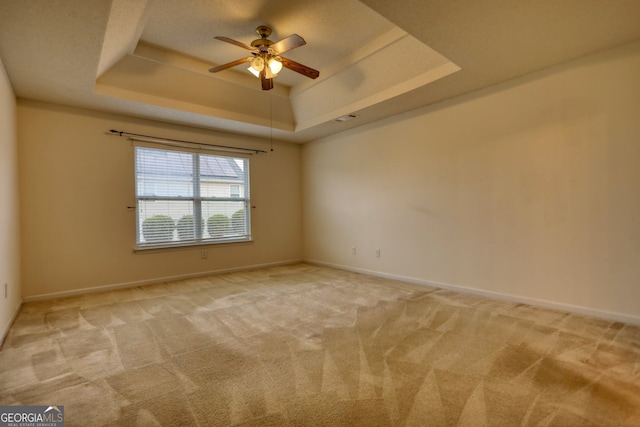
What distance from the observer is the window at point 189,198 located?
4336 millimetres

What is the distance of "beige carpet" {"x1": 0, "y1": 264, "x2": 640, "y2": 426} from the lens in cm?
154

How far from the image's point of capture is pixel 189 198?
4668mm

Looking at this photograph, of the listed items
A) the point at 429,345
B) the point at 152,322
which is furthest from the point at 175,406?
the point at 429,345

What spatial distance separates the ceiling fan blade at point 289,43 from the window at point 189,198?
258cm

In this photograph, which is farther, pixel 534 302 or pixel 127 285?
pixel 127 285

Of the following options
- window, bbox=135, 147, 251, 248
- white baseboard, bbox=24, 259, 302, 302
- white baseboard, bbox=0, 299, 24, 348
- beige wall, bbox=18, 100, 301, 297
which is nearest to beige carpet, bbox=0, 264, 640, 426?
white baseboard, bbox=0, 299, 24, 348

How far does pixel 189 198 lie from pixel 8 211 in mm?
2034

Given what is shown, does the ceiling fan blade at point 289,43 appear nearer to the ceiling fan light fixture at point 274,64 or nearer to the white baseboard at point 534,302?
the ceiling fan light fixture at point 274,64

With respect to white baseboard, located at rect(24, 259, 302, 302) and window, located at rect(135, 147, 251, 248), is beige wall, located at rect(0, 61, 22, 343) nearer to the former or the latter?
white baseboard, located at rect(24, 259, 302, 302)

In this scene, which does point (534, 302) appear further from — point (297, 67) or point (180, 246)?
point (180, 246)

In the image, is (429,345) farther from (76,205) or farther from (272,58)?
(76,205)

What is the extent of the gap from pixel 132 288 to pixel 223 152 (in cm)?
244

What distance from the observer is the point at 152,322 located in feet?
9.32

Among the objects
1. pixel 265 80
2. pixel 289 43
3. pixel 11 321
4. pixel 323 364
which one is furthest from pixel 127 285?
pixel 289 43
